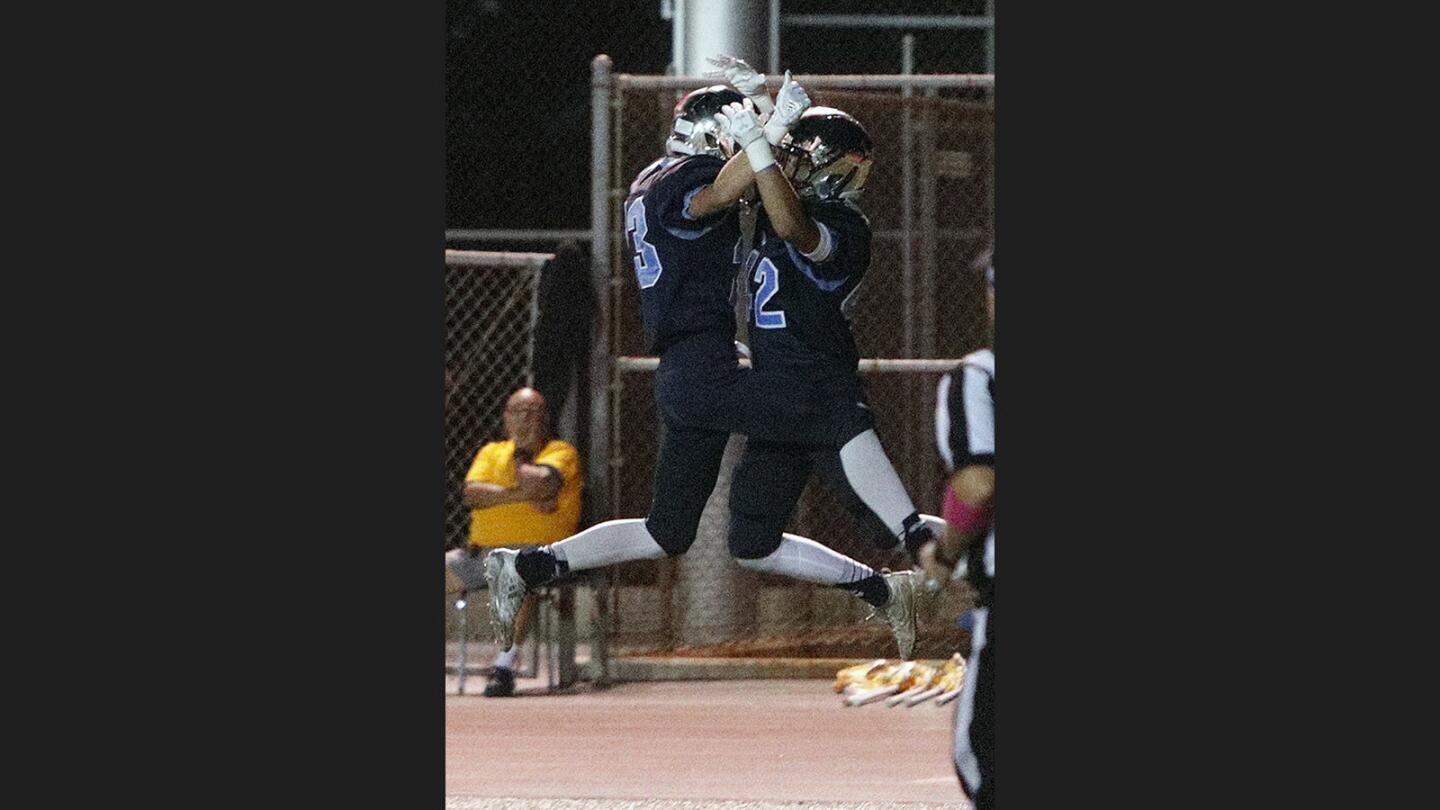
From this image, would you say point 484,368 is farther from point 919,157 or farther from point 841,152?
point 841,152

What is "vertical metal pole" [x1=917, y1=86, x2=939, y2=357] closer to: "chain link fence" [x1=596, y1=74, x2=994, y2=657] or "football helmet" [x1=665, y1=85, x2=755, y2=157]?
"chain link fence" [x1=596, y1=74, x2=994, y2=657]

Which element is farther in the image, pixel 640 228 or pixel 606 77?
pixel 606 77

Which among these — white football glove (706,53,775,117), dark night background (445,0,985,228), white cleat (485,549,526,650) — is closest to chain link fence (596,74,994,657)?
white cleat (485,549,526,650)

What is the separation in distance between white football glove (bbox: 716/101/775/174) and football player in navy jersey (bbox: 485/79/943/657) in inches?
6.7

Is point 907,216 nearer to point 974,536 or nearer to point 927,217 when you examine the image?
point 927,217

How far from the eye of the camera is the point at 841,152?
6516mm

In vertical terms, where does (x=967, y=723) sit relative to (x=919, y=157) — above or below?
below

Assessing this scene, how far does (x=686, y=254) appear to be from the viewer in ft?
21.7

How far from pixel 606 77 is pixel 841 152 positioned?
134 inches

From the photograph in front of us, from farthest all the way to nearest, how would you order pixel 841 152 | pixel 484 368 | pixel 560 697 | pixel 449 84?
pixel 449 84 → pixel 484 368 → pixel 560 697 → pixel 841 152

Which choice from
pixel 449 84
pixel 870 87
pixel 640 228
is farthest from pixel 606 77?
pixel 449 84

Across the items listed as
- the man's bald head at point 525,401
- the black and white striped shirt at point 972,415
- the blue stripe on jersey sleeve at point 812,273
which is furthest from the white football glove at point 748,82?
the man's bald head at point 525,401

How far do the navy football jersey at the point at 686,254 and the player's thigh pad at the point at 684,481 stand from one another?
0.90ft

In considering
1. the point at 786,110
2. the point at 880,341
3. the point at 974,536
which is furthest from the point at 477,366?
the point at 974,536
